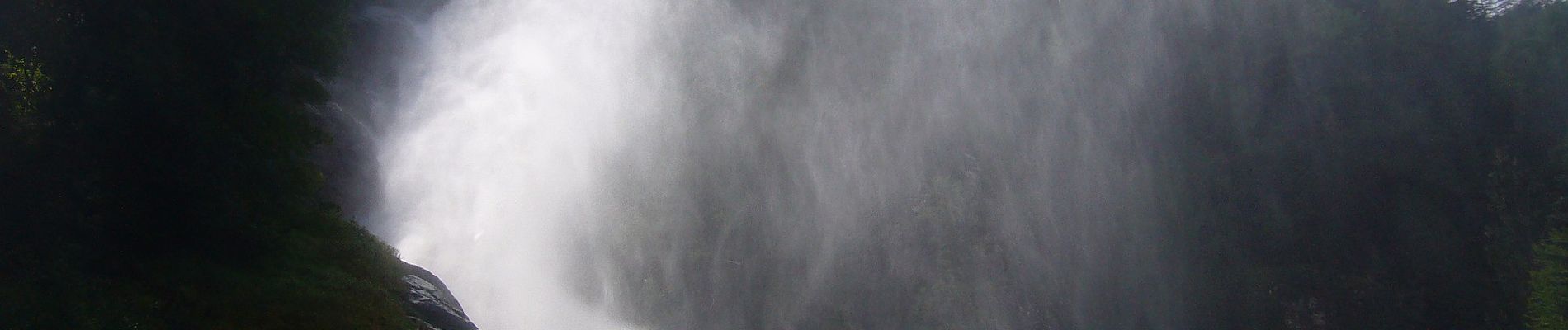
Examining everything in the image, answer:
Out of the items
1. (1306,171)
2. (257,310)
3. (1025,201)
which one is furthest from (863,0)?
(257,310)

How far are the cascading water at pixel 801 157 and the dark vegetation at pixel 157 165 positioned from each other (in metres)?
13.1

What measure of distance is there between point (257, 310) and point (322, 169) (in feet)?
33.8

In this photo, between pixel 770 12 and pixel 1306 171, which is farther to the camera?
pixel 770 12

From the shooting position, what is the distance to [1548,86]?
83.6 ft

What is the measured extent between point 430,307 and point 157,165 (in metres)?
5.02

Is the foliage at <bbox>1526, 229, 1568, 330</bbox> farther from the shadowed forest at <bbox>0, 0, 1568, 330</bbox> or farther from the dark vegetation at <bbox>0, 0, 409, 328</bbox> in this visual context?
the dark vegetation at <bbox>0, 0, 409, 328</bbox>

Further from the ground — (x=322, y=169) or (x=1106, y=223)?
(x=322, y=169)

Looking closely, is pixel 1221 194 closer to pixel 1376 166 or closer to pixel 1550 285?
pixel 1376 166

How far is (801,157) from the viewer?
32.6 metres

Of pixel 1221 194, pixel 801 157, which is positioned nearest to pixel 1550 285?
pixel 1221 194

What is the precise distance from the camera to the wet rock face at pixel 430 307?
15047 millimetres

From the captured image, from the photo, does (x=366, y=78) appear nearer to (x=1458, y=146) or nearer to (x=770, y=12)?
(x=770, y=12)

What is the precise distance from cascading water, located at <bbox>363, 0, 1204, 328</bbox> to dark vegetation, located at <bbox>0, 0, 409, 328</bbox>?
1308 centimetres

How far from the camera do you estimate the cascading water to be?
2925cm
